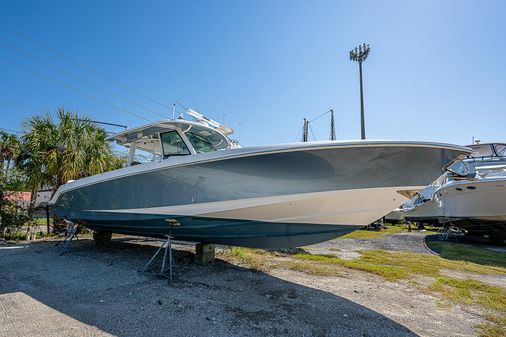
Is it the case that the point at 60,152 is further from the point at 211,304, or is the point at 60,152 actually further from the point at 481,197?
the point at 481,197

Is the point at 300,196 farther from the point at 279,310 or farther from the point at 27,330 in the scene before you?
the point at 27,330

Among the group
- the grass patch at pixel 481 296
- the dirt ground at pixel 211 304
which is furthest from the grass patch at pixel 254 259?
the grass patch at pixel 481 296

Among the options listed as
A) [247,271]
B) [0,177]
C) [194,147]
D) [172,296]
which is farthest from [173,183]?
[0,177]

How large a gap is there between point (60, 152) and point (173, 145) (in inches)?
217

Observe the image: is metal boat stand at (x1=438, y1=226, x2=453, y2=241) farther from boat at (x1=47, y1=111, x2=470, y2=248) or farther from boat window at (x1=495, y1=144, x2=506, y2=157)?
boat at (x1=47, y1=111, x2=470, y2=248)

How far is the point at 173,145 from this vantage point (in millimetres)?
4754

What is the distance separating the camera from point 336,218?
12.5 ft

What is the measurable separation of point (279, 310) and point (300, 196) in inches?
55.8

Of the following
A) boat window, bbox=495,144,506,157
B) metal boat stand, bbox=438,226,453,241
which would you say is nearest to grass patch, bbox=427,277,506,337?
metal boat stand, bbox=438,226,453,241

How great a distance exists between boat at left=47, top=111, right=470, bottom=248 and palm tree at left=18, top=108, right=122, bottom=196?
15.1ft

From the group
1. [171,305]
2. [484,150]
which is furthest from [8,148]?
[484,150]

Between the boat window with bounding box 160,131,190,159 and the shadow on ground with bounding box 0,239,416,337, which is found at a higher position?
the boat window with bounding box 160,131,190,159

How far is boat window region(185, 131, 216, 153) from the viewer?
4.77 meters

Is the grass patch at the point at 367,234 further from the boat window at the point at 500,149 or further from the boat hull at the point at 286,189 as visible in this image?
the boat hull at the point at 286,189
